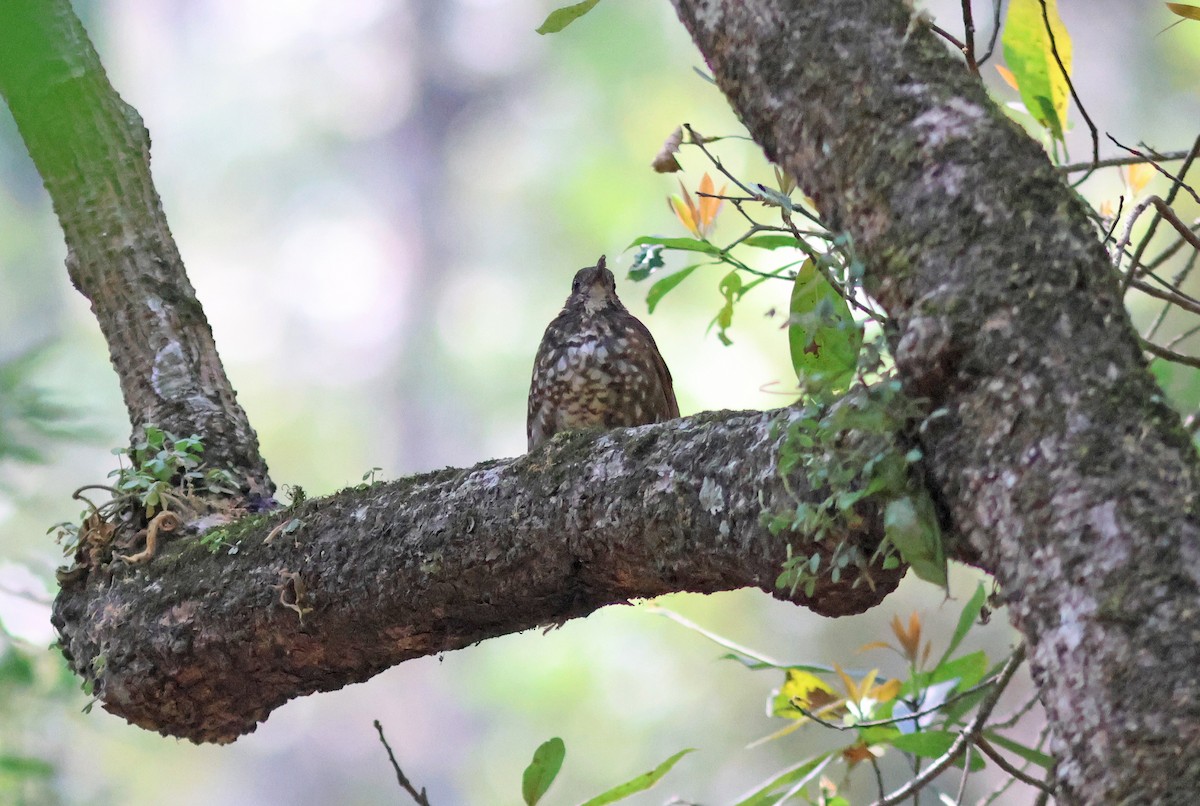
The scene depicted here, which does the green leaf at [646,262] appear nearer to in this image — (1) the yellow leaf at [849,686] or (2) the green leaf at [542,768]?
(2) the green leaf at [542,768]

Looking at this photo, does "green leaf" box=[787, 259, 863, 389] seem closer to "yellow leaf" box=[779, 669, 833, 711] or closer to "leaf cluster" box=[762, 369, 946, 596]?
"leaf cluster" box=[762, 369, 946, 596]

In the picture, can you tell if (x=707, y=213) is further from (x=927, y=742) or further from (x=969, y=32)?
(x=927, y=742)

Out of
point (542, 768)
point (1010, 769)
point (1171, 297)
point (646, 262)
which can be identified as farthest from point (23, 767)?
point (1171, 297)

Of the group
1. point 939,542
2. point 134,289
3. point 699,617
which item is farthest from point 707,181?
point 699,617

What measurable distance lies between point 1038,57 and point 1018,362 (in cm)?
75

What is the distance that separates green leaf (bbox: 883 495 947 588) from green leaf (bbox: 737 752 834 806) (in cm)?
72

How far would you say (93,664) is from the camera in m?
1.94

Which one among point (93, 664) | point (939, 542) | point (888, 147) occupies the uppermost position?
point (93, 664)

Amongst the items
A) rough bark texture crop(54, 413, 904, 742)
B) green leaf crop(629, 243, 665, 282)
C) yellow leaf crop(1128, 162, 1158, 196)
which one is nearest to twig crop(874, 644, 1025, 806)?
rough bark texture crop(54, 413, 904, 742)

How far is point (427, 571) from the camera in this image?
5.33 ft

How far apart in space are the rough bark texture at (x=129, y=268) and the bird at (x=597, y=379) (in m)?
0.62

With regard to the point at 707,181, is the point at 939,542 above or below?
below

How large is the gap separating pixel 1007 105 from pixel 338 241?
7644 mm

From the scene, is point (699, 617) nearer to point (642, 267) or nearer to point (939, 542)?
point (642, 267)
